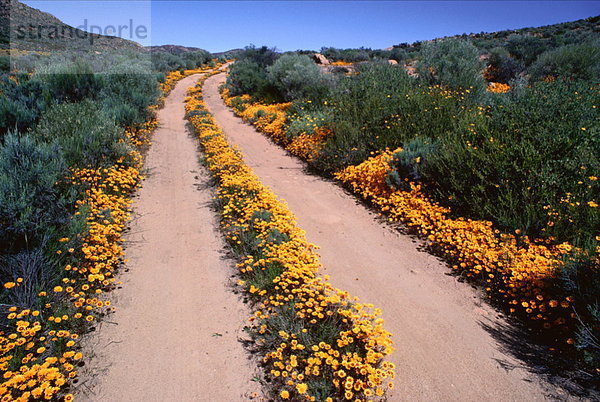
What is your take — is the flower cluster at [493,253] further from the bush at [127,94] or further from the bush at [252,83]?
the bush at [252,83]

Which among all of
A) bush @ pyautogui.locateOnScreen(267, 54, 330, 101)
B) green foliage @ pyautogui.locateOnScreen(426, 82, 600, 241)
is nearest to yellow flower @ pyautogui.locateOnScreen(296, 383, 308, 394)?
green foliage @ pyautogui.locateOnScreen(426, 82, 600, 241)

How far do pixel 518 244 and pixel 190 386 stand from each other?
16.6ft

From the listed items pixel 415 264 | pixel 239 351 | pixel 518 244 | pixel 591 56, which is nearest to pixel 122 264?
pixel 239 351

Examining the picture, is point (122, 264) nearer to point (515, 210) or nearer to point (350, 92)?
point (515, 210)

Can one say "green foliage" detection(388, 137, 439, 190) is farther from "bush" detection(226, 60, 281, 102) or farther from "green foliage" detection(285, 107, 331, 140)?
"bush" detection(226, 60, 281, 102)

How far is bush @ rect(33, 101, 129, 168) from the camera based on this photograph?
26.2 feet

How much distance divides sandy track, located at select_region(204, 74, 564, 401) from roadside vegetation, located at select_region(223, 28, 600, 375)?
469mm

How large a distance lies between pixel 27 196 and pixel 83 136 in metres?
4.06

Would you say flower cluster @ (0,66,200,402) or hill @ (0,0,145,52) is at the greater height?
hill @ (0,0,145,52)

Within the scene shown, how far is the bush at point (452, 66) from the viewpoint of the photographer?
12.4 metres

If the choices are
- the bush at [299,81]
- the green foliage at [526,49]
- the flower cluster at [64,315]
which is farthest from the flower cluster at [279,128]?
the green foliage at [526,49]

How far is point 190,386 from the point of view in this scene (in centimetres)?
336

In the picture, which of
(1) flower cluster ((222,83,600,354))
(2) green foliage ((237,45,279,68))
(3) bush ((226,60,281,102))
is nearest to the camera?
(1) flower cluster ((222,83,600,354))

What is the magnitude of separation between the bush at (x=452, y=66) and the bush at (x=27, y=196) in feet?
40.7
